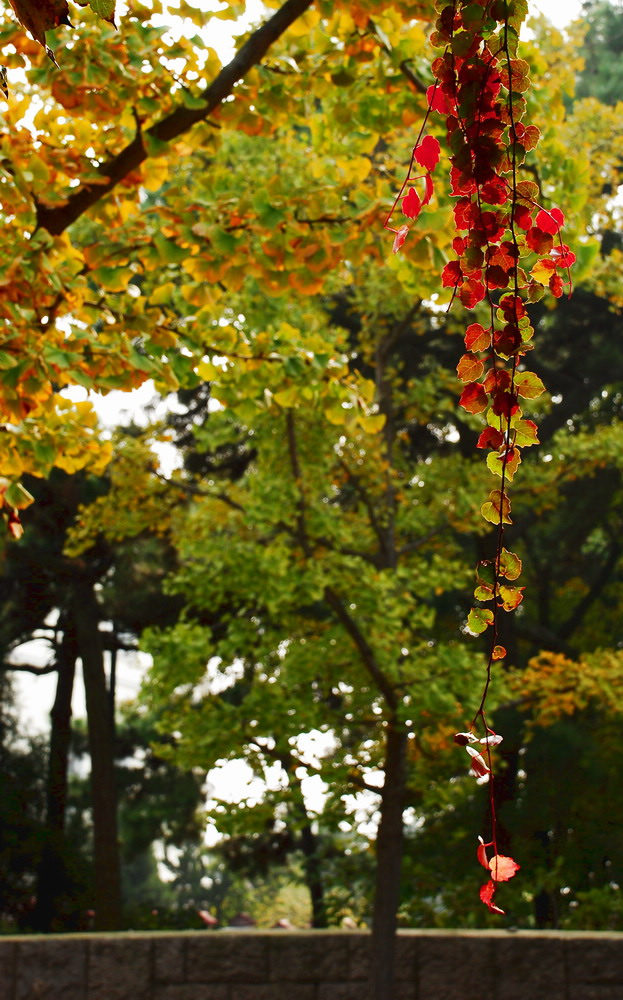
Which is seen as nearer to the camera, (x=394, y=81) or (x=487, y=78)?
(x=487, y=78)

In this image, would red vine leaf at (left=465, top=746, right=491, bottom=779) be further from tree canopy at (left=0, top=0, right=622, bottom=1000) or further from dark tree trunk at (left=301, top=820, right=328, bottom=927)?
dark tree trunk at (left=301, top=820, right=328, bottom=927)

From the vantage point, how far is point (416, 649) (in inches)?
319

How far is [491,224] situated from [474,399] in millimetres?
205

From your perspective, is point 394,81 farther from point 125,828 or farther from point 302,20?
point 125,828

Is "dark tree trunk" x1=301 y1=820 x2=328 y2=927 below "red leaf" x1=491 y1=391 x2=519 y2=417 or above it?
below

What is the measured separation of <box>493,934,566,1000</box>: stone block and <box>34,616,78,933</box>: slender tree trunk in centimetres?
1093

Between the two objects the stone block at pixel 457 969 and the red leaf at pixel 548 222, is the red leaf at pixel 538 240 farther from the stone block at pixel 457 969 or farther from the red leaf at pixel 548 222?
the stone block at pixel 457 969

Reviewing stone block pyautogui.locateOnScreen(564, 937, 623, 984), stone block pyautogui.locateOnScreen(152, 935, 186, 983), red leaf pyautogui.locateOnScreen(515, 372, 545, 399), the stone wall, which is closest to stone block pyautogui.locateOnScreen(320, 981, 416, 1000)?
the stone wall

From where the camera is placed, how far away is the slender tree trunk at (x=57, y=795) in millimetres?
15469


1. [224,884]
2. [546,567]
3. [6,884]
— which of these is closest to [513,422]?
[546,567]

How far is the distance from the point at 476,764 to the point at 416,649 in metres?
7.11

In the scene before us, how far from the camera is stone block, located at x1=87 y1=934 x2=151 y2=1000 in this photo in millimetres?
6336

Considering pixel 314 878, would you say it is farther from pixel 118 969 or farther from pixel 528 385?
pixel 528 385

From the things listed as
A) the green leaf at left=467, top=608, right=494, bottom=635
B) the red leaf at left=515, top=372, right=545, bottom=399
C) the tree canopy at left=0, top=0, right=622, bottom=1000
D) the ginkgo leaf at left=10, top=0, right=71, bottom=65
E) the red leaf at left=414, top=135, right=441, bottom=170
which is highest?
the tree canopy at left=0, top=0, right=622, bottom=1000
